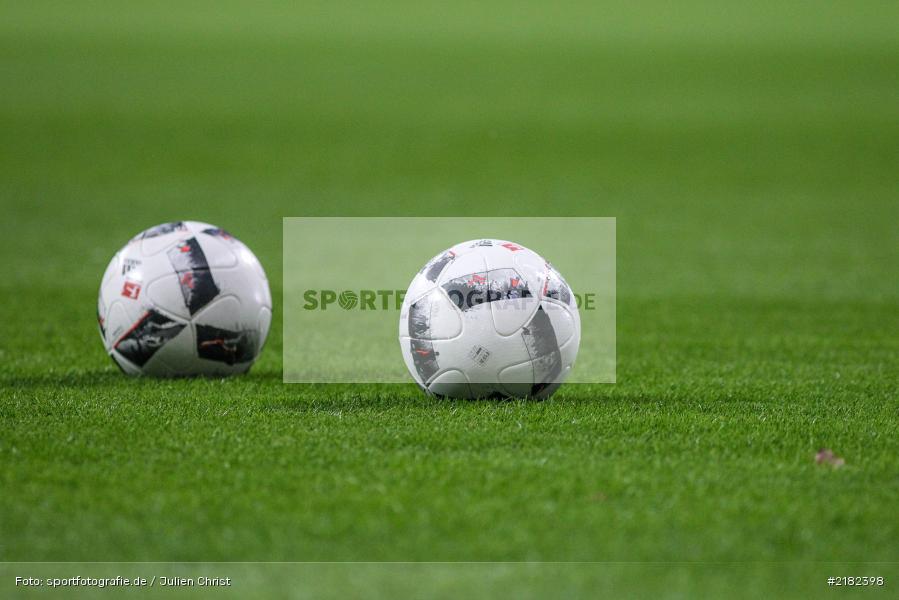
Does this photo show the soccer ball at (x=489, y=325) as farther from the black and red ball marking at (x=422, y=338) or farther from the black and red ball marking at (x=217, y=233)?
the black and red ball marking at (x=217, y=233)

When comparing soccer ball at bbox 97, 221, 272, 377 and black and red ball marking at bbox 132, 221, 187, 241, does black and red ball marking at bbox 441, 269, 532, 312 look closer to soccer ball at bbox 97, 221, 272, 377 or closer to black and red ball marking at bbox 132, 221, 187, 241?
soccer ball at bbox 97, 221, 272, 377

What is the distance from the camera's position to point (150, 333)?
8.73 meters

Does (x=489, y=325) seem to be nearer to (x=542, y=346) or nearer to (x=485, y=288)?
(x=485, y=288)

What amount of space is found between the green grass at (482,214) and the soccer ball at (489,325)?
0.23 m

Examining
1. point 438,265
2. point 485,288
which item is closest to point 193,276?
point 438,265

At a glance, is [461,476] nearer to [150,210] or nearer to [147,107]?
[150,210]

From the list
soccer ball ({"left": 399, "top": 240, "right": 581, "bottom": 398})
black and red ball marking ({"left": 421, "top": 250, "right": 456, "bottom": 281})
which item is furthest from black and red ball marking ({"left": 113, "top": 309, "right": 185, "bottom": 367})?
black and red ball marking ({"left": 421, "top": 250, "right": 456, "bottom": 281})

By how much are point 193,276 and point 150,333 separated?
1.80ft

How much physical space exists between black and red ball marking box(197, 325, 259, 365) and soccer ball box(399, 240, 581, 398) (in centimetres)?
166

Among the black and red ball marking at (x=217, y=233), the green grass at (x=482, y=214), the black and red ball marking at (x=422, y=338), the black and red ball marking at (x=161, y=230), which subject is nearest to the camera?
the green grass at (x=482, y=214)

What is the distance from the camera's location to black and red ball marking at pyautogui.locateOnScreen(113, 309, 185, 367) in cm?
871

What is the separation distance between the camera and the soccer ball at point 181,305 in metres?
8.72

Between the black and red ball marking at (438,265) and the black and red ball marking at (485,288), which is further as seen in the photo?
the black and red ball marking at (438,265)

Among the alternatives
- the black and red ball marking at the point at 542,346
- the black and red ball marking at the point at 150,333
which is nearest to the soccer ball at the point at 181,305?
the black and red ball marking at the point at 150,333
